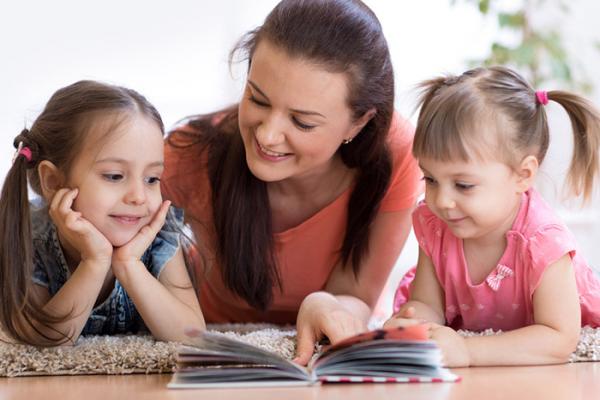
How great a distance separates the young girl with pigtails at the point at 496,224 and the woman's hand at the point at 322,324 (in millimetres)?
77

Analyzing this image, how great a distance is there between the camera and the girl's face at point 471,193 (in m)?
1.79

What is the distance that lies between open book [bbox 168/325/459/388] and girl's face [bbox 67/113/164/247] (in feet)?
1.49

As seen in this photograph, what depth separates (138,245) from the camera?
6.14 feet

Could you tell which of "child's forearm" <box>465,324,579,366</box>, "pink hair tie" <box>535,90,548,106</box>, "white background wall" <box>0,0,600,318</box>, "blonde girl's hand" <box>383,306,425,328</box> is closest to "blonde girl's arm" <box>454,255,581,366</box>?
"child's forearm" <box>465,324,579,366</box>

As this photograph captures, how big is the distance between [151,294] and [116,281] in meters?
0.23

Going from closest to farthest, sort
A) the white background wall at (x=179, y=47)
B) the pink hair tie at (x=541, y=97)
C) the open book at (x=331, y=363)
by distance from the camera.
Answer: the open book at (x=331, y=363), the pink hair tie at (x=541, y=97), the white background wall at (x=179, y=47)

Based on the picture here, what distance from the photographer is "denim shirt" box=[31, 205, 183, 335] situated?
1.98 meters

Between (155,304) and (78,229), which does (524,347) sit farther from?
(78,229)

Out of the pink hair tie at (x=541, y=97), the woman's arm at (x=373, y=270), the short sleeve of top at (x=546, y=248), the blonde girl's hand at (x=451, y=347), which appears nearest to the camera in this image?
the blonde girl's hand at (x=451, y=347)

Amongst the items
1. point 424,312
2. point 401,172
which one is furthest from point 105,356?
point 401,172

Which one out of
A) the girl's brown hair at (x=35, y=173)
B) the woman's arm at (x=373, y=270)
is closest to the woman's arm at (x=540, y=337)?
the woman's arm at (x=373, y=270)

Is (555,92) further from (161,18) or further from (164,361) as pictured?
(161,18)

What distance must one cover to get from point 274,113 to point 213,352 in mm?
619

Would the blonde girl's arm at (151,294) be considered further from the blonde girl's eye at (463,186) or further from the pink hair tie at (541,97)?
the pink hair tie at (541,97)
